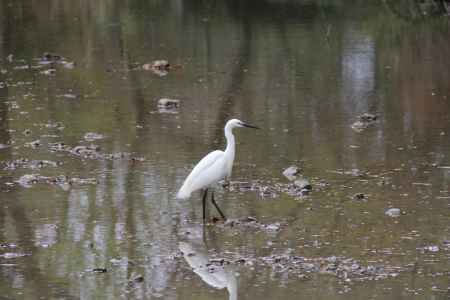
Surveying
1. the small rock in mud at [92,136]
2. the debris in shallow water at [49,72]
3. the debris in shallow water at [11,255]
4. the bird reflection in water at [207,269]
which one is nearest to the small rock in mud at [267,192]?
the bird reflection in water at [207,269]

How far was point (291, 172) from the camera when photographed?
11508mm

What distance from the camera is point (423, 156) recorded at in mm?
12422

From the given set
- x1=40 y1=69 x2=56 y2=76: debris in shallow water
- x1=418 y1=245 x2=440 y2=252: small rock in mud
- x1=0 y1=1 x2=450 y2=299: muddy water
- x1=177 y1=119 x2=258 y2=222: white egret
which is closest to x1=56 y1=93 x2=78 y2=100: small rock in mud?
x1=0 y1=1 x2=450 y2=299: muddy water

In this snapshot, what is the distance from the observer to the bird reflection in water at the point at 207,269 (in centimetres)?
832

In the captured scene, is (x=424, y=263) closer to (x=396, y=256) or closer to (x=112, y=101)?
(x=396, y=256)

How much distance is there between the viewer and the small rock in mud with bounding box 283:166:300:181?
11414 millimetres

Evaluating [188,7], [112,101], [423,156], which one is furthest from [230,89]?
[188,7]

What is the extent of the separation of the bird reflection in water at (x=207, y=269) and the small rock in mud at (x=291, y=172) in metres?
2.25

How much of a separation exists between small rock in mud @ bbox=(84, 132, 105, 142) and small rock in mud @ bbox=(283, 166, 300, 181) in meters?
2.84

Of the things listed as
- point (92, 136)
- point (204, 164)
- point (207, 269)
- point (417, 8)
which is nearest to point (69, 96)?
point (92, 136)

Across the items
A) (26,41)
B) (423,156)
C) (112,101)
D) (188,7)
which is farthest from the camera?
(188,7)

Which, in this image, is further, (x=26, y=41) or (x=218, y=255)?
(x=26, y=41)

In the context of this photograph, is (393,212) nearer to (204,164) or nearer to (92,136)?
(204,164)

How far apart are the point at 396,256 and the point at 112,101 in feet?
24.9
